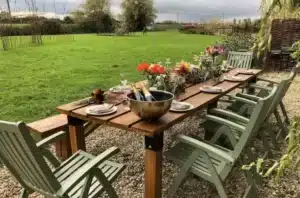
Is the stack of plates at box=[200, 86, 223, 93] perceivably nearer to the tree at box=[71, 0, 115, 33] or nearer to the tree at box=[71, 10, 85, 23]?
the tree at box=[71, 0, 115, 33]

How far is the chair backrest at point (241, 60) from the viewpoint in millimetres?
4845

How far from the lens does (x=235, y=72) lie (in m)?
4.15

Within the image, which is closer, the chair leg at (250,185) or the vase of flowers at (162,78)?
the chair leg at (250,185)

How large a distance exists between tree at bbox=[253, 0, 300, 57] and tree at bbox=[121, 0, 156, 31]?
27.7 m

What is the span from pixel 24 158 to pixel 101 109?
2.96 ft

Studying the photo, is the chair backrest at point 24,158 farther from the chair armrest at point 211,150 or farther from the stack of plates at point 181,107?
the stack of plates at point 181,107

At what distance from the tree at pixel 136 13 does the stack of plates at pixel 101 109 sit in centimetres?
2646

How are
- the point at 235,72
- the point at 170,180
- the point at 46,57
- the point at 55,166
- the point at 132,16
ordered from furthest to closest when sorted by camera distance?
the point at 132,16 < the point at 46,57 < the point at 235,72 < the point at 170,180 < the point at 55,166

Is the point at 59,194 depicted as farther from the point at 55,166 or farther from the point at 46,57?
the point at 46,57

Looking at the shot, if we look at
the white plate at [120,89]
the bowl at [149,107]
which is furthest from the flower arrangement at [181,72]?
the bowl at [149,107]

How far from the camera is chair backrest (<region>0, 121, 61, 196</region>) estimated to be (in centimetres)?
131

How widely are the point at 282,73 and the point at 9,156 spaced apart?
808cm

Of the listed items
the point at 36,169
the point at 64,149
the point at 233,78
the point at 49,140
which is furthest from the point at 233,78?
the point at 36,169

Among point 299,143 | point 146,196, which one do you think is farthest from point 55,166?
point 299,143
